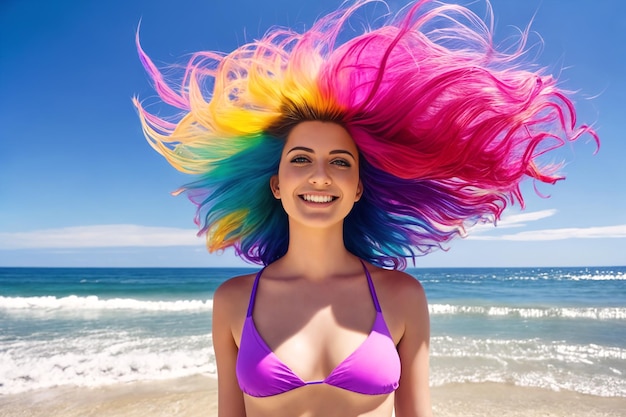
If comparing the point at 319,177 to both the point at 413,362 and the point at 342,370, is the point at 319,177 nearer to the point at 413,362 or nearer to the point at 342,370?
the point at 342,370

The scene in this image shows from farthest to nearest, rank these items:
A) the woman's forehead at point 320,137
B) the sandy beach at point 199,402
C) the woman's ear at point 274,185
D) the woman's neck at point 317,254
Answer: the sandy beach at point 199,402 < the woman's ear at point 274,185 < the woman's neck at point 317,254 < the woman's forehead at point 320,137

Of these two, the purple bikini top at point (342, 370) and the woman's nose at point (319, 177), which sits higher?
the woman's nose at point (319, 177)

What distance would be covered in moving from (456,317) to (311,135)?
12.7m

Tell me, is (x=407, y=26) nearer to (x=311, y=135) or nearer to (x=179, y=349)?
(x=311, y=135)

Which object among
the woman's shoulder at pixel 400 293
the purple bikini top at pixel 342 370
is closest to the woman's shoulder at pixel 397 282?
the woman's shoulder at pixel 400 293

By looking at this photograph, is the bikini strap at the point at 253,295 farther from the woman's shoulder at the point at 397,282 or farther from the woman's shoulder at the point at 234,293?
the woman's shoulder at the point at 397,282

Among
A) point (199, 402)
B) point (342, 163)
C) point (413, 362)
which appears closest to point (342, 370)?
point (413, 362)

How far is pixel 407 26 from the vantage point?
2242 mm

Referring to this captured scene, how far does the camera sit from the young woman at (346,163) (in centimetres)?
210

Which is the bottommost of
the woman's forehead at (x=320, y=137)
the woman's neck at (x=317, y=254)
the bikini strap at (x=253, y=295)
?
the bikini strap at (x=253, y=295)

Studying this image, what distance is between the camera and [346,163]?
2336 millimetres

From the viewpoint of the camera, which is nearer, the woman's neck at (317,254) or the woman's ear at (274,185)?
the woman's neck at (317,254)

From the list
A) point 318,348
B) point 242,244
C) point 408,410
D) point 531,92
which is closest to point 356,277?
point 318,348

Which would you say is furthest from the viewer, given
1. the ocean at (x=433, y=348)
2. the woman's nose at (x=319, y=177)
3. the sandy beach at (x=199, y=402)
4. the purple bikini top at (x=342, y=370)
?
the ocean at (x=433, y=348)
